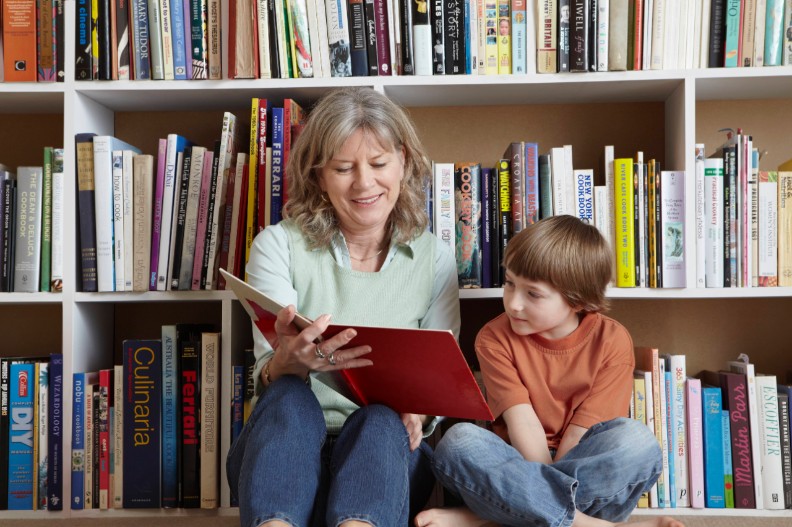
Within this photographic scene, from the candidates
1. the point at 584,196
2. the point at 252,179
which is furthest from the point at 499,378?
the point at 252,179

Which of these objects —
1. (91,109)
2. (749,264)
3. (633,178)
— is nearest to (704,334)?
(749,264)

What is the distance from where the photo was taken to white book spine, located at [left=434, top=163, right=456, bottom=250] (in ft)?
4.89

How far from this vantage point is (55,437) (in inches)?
58.9

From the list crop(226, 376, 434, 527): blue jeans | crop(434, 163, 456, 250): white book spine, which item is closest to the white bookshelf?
crop(434, 163, 456, 250): white book spine

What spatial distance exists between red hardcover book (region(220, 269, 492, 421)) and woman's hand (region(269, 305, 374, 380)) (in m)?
0.01

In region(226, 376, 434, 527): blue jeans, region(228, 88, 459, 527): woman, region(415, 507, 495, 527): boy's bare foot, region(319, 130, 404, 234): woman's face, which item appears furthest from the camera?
region(319, 130, 404, 234): woman's face

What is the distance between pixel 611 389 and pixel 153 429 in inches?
35.3

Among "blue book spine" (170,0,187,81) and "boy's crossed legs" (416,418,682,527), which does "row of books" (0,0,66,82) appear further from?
"boy's crossed legs" (416,418,682,527)

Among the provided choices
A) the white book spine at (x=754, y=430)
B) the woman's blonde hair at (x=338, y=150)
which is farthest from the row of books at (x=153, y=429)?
the white book spine at (x=754, y=430)

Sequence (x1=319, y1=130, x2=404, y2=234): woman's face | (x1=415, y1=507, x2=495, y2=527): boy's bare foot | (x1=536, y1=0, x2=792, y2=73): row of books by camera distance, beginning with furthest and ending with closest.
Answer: (x1=536, y1=0, x2=792, y2=73): row of books, (x1=319, y1=130, x2=404, y2=234): woman's face, (x1=415, y1=507, x2=495, y2=527): boy's bare foot

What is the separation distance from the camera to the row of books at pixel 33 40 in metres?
1.50

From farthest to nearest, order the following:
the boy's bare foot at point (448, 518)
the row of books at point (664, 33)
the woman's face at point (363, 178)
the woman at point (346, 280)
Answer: the row of books at point (664, 33), the woman's face at point (363, 178), the boy's bare foot at point (448, 518), the woman at point (346, 280)

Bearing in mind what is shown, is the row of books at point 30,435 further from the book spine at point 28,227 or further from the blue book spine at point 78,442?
the book spine at point 28,227

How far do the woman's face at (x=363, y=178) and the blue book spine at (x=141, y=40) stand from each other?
0.48 meters
